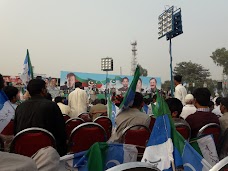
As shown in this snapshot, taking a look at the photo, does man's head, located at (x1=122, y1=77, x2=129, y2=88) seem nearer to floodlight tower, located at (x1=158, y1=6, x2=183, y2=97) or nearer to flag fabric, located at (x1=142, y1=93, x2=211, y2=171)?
floodlight tower, located at (x1=158, y1=6, x2=183, y2=97)

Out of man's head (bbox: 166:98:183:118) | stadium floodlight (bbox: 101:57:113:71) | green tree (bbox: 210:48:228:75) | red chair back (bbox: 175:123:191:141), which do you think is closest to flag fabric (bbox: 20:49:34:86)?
man's head (bbox: 166:98:183:118)

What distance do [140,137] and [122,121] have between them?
563mm

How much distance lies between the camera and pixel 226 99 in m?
4.98

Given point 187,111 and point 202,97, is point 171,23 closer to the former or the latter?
point 187,111

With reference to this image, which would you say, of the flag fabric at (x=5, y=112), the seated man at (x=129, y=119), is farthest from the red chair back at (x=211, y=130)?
the flag fabric at (x=5, y=112)

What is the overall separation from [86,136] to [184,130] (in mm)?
1188

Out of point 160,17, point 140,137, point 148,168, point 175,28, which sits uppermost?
point 160,17

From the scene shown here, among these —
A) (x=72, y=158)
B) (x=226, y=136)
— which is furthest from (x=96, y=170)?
(x=226, y=136)

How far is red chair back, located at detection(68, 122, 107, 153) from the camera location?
12.7 feet

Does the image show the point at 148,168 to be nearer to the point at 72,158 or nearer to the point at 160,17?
the point at 72,158

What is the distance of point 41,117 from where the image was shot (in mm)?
3824

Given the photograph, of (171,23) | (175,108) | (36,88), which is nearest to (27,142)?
(36,88)

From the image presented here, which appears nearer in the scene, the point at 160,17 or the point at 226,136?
the point at 226,136

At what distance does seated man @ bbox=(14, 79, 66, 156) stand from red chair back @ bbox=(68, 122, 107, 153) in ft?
0.53
